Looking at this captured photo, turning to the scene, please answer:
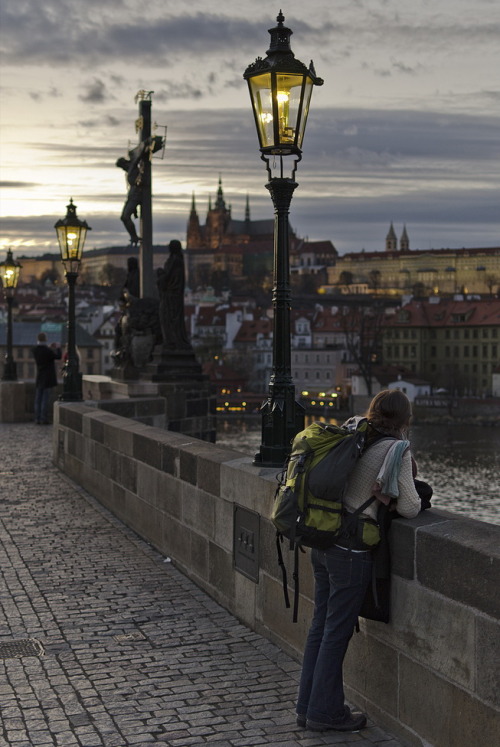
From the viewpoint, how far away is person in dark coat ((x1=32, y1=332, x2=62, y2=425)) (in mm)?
19031

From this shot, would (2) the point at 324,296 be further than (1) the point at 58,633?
Yes

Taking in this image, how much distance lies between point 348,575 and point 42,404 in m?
16.2

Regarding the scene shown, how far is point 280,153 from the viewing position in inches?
232

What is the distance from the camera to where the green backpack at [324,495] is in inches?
158

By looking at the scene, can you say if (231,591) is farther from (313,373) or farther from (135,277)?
(313,373)

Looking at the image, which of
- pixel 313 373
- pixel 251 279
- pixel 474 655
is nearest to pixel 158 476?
pixel 474 655

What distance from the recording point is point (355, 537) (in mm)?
4090

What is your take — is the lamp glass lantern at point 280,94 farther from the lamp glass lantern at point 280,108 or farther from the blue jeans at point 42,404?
the blue jeans at point 42,404

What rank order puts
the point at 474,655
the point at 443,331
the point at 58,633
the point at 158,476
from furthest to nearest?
the point at 443,331
the point at 158,476
the point at 58,633
the point at 474,655

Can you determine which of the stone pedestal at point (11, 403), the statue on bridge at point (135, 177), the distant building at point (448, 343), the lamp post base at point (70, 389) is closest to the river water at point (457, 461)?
the stone pedestal at point (11, 403)

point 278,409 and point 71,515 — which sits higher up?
point 278,409

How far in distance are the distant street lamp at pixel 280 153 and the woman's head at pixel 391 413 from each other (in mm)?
1769

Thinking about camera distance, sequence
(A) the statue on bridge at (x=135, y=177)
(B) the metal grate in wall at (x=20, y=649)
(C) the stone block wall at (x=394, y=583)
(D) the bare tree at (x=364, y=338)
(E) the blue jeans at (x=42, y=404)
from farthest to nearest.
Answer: (D) the bare tree at (x=364, y=338), (A) the statue on bridge at (x=135, y=177), (E) the blue jeans at (x=42, y=404), (B) the metal grate in wall at (x=20, y=649), (C) the stone block wall at (x=394, y=583)

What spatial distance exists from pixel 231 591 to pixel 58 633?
3.16 ft
